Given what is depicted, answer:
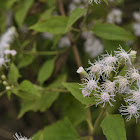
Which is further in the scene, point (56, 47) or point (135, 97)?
point (56, 47)

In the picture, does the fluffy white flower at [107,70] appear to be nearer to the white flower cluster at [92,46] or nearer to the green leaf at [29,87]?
the green leaf at [29,87]

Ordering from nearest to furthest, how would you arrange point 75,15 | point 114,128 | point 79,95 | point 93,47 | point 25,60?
point 114,128
point 79,95
point 75,15
point 25,60
point 93,47

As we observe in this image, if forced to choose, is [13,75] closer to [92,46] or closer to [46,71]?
[46,71]

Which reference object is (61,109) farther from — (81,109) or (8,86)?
(8,86)

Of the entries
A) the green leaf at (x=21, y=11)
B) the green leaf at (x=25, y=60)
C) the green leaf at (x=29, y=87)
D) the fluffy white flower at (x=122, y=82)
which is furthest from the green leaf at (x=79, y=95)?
the green leaf at (x=21, y=11)

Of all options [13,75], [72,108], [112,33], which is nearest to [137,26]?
[112,33]

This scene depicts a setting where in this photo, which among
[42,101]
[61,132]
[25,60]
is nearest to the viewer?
[61,132]
